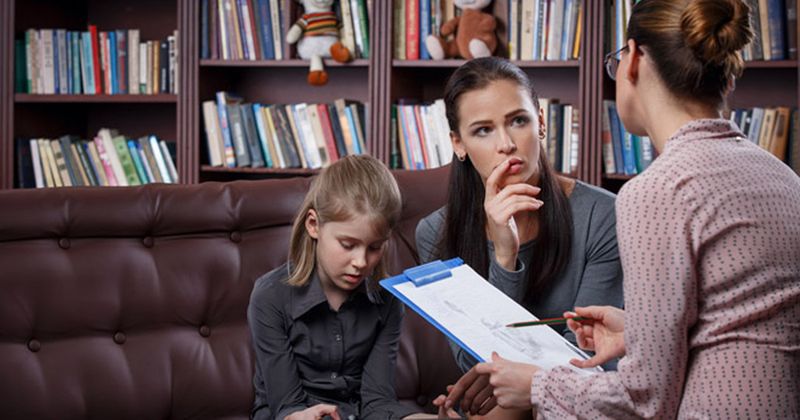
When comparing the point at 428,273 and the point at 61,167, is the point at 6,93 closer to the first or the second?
the point at 61,167

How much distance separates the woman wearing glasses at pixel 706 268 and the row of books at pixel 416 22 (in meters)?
2.29

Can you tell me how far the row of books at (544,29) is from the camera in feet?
10.9

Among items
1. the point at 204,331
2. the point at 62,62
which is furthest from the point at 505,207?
the point at 62,62

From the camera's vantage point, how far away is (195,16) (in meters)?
Answer: 3.71

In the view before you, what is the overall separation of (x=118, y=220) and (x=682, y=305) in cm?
134

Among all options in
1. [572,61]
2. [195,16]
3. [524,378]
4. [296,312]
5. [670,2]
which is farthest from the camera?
[195,16]

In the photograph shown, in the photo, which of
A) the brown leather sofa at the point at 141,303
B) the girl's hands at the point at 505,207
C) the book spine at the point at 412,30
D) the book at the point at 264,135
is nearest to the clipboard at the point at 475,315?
the girl's hands at the point at 505,207

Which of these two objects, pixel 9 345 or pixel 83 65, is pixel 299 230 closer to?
pixel 9 345

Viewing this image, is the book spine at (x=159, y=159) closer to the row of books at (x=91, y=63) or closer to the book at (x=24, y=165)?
the row of books at (x=91, y=63)

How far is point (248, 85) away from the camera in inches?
159

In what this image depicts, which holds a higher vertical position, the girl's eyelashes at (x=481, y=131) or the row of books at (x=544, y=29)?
the row of books at (x=544, y=29)

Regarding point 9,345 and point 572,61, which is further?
point 572,61

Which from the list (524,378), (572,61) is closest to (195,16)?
(572,61)

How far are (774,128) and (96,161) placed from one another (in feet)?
8.48
